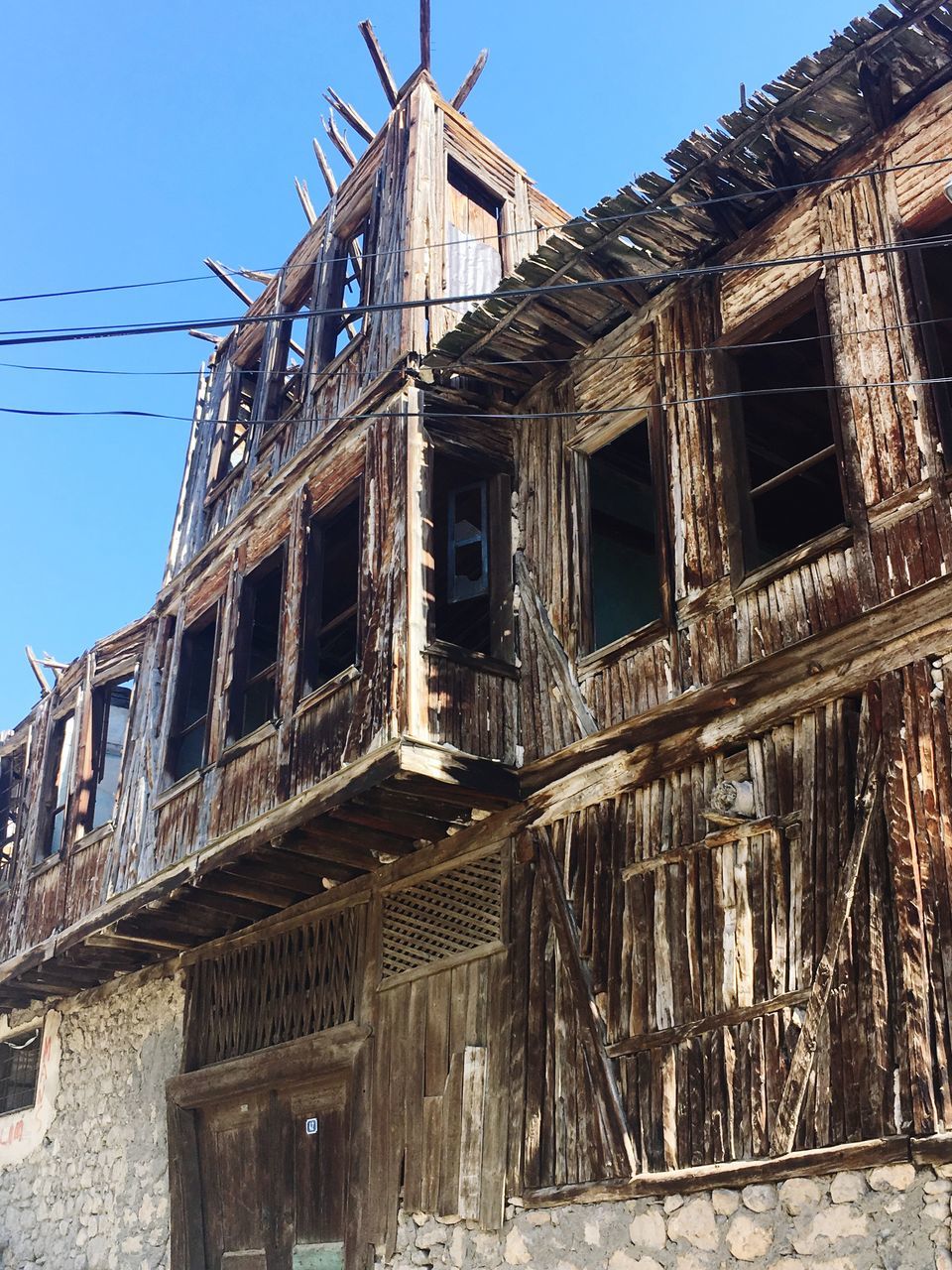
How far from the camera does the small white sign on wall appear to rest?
42.2ft

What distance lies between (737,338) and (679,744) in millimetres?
2608

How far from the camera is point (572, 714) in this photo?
8.07m

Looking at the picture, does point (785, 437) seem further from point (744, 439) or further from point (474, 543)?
point (474, 543)

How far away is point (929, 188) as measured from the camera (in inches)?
271

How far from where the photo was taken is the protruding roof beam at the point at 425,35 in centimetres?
970

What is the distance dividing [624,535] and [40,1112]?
865 cm

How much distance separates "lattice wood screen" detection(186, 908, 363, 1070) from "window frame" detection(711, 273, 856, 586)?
412 centimetres

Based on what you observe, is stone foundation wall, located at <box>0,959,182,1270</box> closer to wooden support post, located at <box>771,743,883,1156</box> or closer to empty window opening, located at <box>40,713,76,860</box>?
empty window opening, located at <box>40,713,76,860</box>

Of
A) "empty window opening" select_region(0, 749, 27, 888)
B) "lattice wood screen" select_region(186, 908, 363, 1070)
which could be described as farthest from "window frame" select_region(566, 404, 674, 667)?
"empty window opening" select_region(0, 749, 27, 888)

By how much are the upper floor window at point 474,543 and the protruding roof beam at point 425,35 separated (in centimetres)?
363

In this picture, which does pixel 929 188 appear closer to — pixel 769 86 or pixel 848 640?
pixel 769 86

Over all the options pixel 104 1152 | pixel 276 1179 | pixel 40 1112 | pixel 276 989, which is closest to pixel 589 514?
pixel 276 989

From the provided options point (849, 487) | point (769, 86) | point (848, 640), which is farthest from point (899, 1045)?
point (769, 86)

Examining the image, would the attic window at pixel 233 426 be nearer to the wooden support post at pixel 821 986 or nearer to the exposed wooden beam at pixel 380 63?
the exposed wooden beam at pixel 380 63
